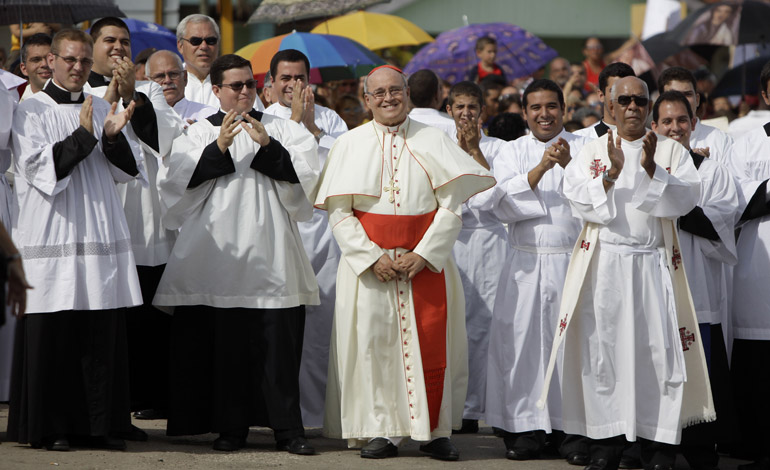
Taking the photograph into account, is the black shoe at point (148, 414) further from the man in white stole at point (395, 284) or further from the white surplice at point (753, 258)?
the white surplice at point (753, 258)

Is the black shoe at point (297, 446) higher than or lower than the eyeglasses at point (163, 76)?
lower

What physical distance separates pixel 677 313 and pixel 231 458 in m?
2.80

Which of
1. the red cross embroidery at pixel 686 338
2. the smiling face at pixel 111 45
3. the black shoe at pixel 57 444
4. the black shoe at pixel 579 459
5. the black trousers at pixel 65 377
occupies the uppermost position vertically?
the smiling face at pixel 111 45

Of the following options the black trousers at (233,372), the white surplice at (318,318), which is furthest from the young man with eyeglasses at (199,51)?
the black trousers at (233,372)

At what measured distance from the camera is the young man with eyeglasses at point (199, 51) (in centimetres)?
925

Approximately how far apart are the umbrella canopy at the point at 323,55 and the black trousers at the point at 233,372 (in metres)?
3.69

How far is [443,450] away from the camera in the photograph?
752 centimetres

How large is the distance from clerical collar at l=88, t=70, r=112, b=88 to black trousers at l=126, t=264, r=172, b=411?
51.0 inches

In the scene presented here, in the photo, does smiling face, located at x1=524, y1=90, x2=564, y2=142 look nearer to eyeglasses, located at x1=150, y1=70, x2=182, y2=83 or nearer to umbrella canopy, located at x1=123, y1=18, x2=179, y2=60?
eyeglasses, located at x1=150, y1=70, x2=182, y2=83

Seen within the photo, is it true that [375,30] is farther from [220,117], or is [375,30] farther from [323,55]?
[220,117]

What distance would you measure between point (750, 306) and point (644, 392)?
1.11m

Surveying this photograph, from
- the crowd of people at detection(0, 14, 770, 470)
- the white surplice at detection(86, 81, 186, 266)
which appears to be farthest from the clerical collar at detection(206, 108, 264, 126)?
the white surplice at detection(86, 81, 186, 266)

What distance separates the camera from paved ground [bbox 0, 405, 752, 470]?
702 cm

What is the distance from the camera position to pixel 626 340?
709 centimetres
